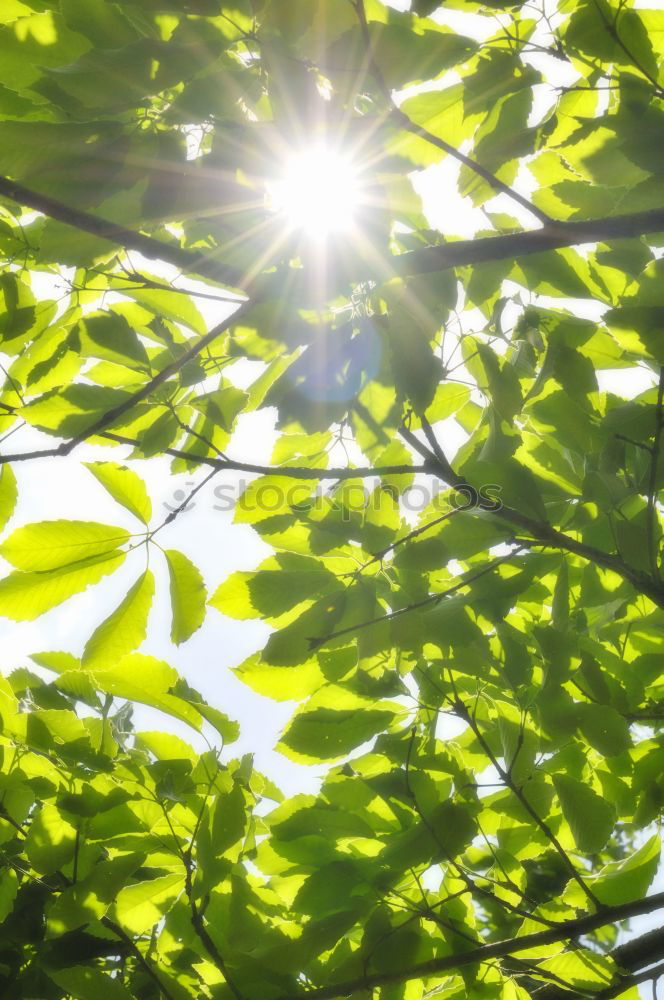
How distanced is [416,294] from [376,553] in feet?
1.62

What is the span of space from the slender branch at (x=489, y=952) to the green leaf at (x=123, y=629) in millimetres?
681

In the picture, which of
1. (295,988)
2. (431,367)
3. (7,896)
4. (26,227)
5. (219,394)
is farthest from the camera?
(7,896)

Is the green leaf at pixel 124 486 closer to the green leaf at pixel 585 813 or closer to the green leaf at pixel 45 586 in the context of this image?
the green leaf at pixel 45 586

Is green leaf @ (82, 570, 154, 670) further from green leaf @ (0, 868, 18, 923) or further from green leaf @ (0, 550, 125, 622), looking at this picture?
green leaf @ (0, 868, 18, 923)

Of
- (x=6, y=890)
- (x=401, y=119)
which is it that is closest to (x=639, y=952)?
(x=6, y=890)

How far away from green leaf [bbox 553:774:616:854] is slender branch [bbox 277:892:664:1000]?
0.37ft

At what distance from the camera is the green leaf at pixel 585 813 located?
1.37m

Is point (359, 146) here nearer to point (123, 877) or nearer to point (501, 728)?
point (501, 728)

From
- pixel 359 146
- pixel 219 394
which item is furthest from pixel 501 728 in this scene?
pixel 359 146

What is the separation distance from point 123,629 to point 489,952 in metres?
0.89

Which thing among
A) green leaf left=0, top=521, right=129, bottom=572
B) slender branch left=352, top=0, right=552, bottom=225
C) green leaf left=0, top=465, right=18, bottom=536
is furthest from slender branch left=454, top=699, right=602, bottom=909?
green leaf left=0, top=465, right=18, bottom=536

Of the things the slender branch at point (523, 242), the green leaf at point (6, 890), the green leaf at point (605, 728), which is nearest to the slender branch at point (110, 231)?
the slender branch at point (523, 242)

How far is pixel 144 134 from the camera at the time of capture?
3.76ft

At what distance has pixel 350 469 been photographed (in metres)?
1.32
